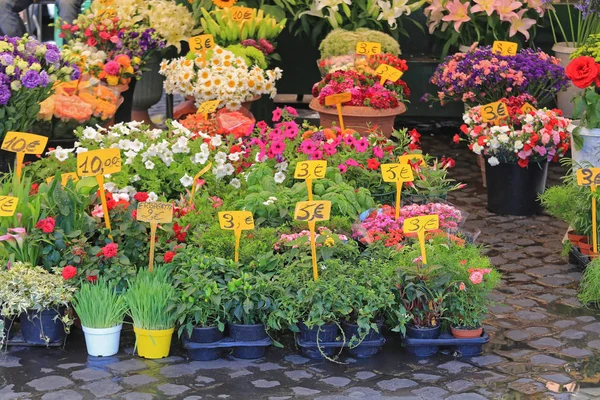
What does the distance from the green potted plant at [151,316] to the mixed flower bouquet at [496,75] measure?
3.44 meters

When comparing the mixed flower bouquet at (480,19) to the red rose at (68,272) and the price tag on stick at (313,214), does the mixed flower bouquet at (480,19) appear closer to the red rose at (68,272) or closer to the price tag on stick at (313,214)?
the price tag on stick at (313,214)

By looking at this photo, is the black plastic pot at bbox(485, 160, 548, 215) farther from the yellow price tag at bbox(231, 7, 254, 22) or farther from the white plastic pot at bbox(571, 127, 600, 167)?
the yellow price tag at bbox(231, 7, 254, 22)

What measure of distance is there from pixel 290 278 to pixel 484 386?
37.9 inches

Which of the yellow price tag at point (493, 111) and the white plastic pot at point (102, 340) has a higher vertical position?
the yellow price tag at point (493, 111)

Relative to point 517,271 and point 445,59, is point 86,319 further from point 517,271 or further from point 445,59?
point 445,59

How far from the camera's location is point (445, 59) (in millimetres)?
7816

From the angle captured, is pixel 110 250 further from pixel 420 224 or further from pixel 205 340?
pixel 420 224

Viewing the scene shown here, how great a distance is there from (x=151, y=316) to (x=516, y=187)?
10.5 ft

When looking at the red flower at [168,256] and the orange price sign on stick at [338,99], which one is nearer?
the red flower at [168,256]

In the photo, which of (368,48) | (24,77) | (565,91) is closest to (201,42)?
(368,48)

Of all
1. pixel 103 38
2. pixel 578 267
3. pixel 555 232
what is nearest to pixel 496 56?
pixel 555 232

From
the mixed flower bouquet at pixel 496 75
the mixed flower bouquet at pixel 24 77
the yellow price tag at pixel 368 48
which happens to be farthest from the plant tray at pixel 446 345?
the yellow price tag at pixel 368 48

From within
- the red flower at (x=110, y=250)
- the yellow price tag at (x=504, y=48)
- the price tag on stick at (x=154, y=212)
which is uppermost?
the yellow price tag at (x=504, y=48)

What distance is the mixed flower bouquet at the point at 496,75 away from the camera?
723 cm
